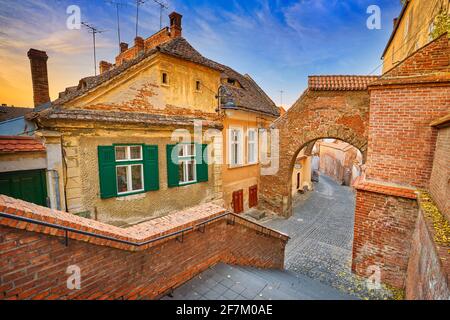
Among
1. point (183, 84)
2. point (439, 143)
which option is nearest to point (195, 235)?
point (439, 143)

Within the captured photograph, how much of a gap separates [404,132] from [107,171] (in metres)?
8.47

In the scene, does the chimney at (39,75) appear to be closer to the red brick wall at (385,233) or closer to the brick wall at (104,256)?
the brick wall at (104,256)

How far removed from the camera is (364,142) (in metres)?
9.95

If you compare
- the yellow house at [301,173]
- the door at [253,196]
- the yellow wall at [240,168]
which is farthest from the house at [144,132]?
the yellow house at [301,173]

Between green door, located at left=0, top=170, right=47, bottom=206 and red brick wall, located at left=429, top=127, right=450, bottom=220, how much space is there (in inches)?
349

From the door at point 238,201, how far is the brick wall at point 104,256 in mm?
7161

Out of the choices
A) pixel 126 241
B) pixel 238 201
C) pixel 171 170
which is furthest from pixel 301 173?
pixel 126 241

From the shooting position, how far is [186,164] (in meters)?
8.82

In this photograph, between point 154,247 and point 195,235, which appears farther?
point 195,235

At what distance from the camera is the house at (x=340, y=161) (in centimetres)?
2230

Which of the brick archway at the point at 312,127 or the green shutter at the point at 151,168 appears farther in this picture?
the brick archway at the point at 312,127
